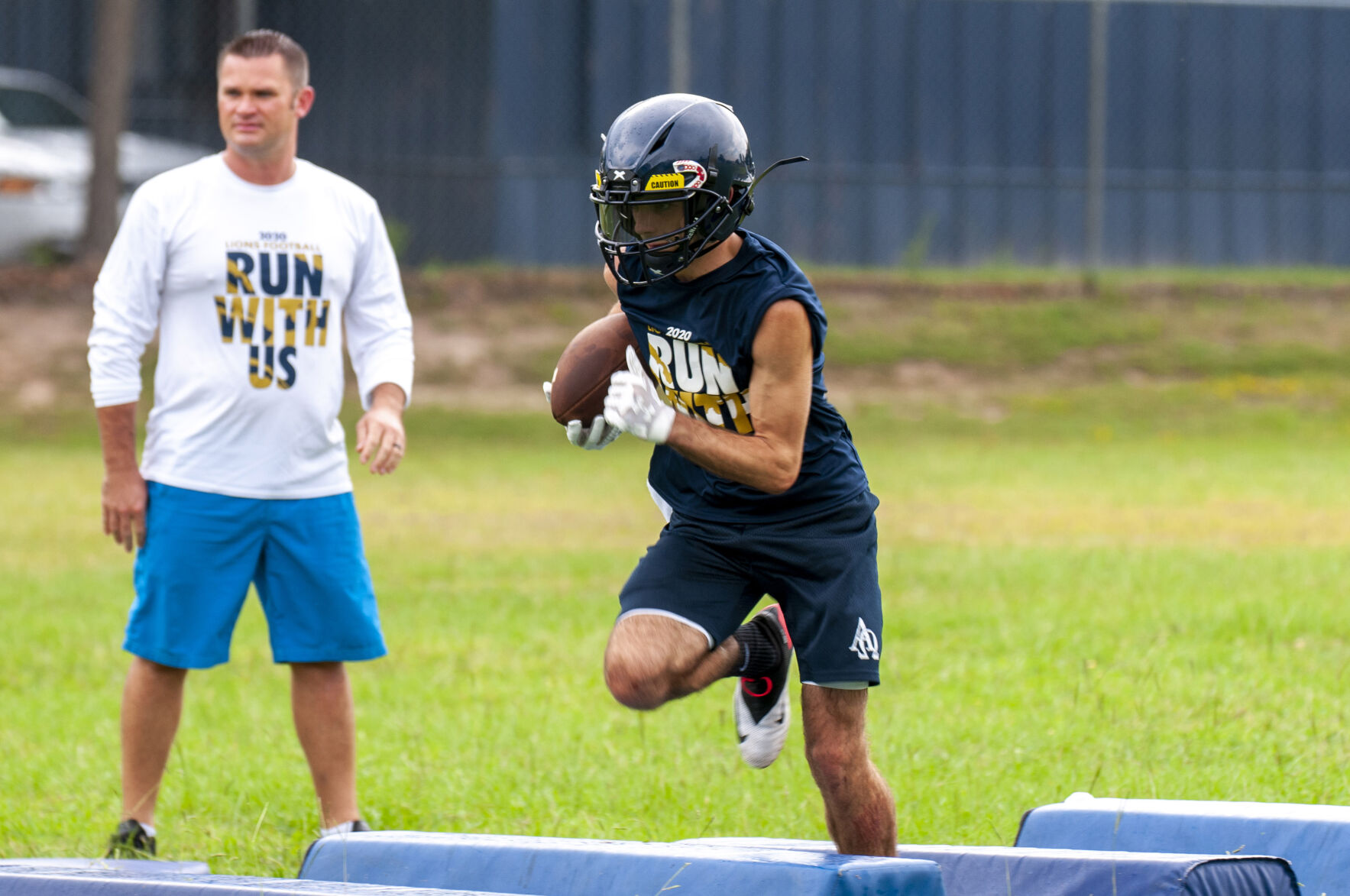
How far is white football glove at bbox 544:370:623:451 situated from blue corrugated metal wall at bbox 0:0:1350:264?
13.8 meters

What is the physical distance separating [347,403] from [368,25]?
5.08 metres

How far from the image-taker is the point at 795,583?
13.7 ft

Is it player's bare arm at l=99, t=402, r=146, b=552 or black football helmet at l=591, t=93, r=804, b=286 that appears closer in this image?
black football helmet at l=591, t=93, r=804, b=286

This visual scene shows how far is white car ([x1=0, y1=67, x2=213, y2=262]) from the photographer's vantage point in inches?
633

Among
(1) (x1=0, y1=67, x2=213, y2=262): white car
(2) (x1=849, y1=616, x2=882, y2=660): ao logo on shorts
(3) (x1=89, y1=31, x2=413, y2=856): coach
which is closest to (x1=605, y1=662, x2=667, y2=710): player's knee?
(2) (x1=849, y1=616, x2=882, y2=660): ao logo on shorts

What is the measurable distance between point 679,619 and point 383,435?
1315mm

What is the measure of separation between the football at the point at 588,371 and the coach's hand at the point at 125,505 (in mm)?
1393

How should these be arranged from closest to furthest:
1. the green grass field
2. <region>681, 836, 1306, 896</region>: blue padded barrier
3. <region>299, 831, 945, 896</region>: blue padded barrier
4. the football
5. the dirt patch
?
<region>299, 831, 945, 896</region>: blue padded barrier
<region>681, 836, 1306, 896</region>: blue padded barrier
the football
the green grass field
the dirt patch

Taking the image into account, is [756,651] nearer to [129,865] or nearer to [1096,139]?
[129,865]

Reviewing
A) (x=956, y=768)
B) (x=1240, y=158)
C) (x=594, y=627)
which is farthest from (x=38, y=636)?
(x=1240, y=158)

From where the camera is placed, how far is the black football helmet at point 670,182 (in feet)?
12.9

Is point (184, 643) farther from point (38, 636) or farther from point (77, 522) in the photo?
point (77, 522)

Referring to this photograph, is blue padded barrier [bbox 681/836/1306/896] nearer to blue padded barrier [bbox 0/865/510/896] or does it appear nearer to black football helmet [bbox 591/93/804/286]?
blue padded barrier [bbox 0/865/510/896]

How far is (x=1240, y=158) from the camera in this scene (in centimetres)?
1998
